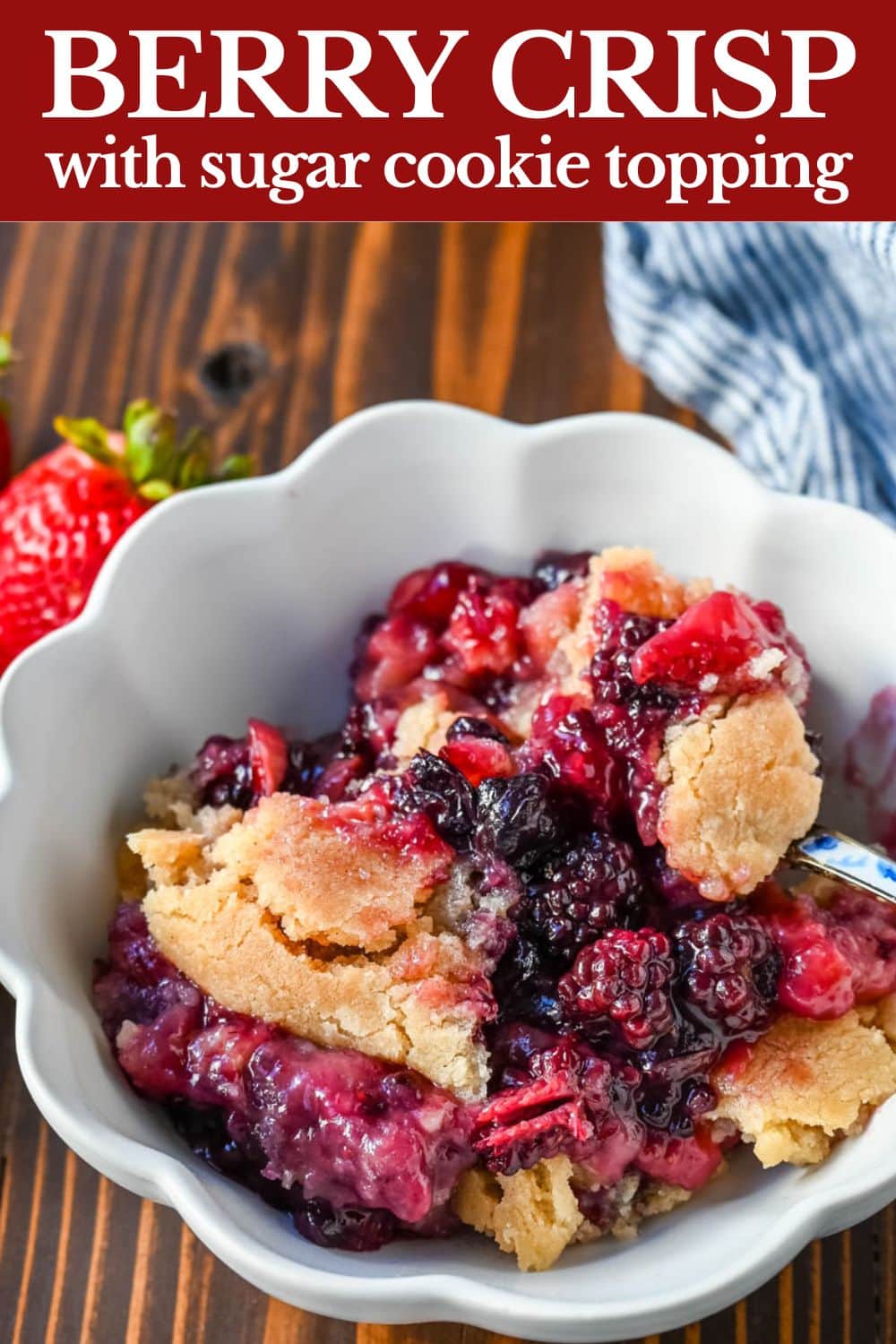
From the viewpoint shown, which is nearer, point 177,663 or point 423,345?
point 177,663

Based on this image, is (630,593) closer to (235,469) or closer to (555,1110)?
(555,1110)

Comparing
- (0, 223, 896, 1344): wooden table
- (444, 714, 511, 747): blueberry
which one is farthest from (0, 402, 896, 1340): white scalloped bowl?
(0, 223, 896, 1344): wooden table

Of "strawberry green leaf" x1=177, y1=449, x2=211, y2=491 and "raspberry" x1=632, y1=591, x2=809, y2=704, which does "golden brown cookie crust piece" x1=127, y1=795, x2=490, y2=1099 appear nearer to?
"raspberry" x1=632, y1=591, x2=809, y2=704

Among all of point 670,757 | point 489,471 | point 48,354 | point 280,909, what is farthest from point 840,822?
point 48,354

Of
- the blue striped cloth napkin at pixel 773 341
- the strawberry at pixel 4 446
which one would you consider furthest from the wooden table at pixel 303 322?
the blue striped cloth napkin at pixel 773 341

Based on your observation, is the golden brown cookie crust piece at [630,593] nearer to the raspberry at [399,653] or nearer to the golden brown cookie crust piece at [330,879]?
the raspberry at [399,653]

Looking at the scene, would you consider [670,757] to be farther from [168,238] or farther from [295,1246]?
[168,238]

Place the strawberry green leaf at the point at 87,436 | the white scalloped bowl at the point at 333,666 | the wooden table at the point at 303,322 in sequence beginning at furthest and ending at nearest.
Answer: the wooden table at the point at 303,322
the strawberry green leaf at the point at 87,436
the white scalloped bowl at the point at 333,666
